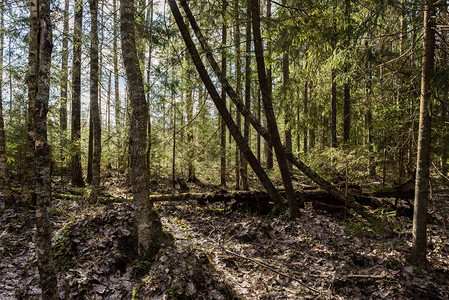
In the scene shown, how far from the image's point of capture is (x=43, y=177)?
10.1 feet

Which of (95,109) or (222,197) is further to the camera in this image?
(95,109)

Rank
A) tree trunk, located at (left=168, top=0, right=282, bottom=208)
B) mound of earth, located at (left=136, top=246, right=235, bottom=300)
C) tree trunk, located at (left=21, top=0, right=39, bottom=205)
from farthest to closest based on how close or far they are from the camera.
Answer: tree trunk, located at (left=168, top=0, right=282, bottom=208), tree trunk, located at (left=21, top=0, right=39, bottom=205), mound of earth, located at (left=136, top=246, right=235, bottom=300)

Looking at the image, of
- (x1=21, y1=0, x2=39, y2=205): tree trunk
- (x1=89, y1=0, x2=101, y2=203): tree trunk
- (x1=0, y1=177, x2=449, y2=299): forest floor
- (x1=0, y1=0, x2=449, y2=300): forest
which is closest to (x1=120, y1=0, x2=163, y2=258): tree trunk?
(x1=0, y1=0, x2=449, y2=300): forest

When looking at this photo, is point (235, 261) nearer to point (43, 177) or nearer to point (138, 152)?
point (138, 152)

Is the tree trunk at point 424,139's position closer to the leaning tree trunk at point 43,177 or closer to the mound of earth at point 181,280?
the mound of earth at point 181,280

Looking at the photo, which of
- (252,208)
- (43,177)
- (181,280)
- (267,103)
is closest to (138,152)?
(43,177)

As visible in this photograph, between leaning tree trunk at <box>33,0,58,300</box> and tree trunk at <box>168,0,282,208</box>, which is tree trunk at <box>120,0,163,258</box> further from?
tree trunk at <box>168,0,282,208</box>

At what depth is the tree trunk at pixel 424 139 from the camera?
12.8 ft

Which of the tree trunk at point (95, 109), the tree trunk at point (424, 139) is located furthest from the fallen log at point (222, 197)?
the tree trunk at point (424, 139)

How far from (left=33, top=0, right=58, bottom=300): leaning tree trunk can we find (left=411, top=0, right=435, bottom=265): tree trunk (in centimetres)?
568

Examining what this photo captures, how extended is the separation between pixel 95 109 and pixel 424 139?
9.13m

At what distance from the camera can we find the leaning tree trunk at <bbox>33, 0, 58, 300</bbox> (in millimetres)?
3049

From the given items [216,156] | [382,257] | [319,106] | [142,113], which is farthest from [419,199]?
[216,156]

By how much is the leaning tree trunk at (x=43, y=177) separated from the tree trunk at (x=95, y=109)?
200 inches
